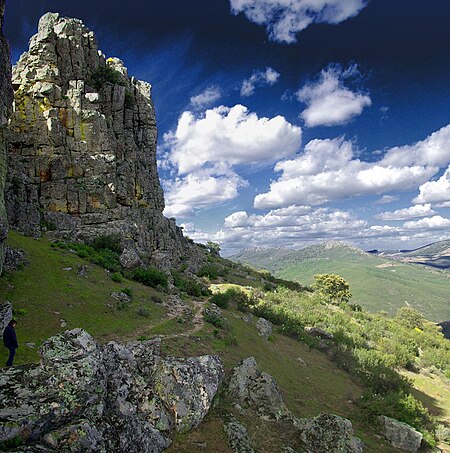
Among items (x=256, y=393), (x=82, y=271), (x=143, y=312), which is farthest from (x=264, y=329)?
(x=82, y=271)

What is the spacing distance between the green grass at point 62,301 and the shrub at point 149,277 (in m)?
2.92

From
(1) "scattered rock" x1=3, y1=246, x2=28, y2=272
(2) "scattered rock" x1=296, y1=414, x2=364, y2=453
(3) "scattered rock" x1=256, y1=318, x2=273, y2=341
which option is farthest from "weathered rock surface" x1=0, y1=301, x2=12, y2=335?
(3) "scattered rock" x1=256, y1=318, x2=273, y2=341

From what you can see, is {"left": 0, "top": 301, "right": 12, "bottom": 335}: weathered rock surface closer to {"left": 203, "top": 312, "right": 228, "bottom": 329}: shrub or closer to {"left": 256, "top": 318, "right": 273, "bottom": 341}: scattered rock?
{"left": 203, "top": 312, "right": 228, "bottom": 329}: shrub

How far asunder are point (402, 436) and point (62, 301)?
71.1 ft

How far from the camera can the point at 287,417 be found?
13750mm

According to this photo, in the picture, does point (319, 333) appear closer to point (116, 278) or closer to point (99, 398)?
point (116, 278)

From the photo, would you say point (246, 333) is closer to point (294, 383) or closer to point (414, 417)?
point (294, 383)

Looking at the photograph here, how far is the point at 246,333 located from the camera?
86.3 feet

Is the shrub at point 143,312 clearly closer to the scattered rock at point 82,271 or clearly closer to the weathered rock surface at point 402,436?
the scattered rock at point 82,271

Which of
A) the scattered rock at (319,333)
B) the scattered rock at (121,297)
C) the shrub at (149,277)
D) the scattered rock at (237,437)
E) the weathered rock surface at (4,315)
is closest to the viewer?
the scattered rock at (237,437)

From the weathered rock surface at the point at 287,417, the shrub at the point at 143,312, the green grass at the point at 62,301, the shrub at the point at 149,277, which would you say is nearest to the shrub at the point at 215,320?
the green grass at the point at 62,301

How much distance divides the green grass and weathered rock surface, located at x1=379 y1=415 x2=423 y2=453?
15.6 metres

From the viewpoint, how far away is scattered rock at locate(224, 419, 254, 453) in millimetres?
10460

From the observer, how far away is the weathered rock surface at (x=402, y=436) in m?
15.8
